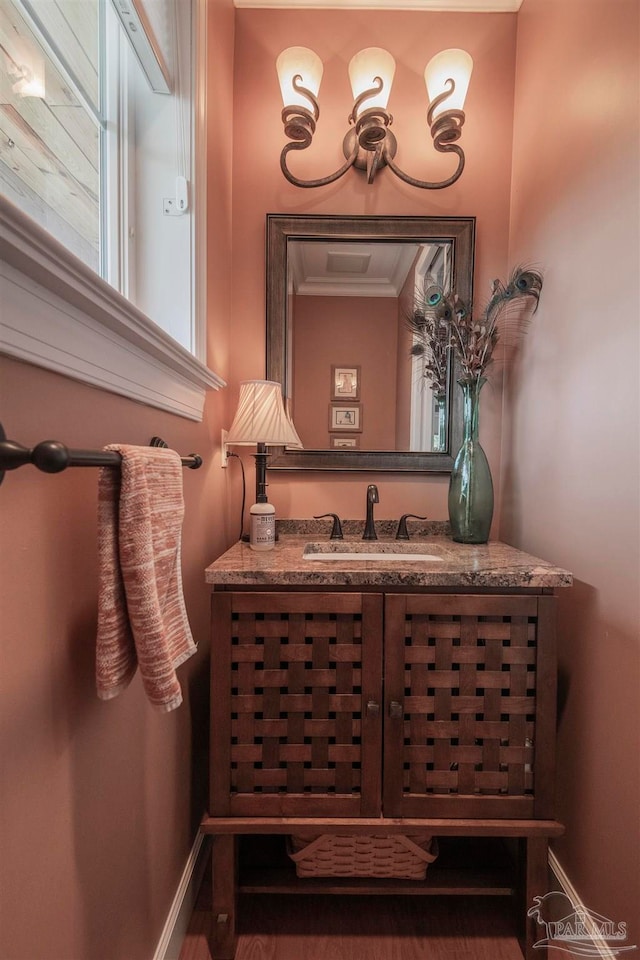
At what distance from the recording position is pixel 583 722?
3.43ft

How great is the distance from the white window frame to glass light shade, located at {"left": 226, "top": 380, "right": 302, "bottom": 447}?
0.97 ft

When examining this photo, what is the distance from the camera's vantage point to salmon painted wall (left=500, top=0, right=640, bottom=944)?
91cm

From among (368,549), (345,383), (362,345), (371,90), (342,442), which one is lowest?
(368,549)

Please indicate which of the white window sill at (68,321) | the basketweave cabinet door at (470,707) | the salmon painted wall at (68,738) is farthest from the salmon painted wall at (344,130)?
the salmon painted wall at (68,738)

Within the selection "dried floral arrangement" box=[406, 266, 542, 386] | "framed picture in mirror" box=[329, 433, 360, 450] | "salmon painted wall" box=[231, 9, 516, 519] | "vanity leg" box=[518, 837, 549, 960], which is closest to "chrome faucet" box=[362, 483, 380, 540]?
"framed picture in mirror" box=[329, 433, 360, 450]

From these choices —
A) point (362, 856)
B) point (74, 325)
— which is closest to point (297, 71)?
point (74, 325)

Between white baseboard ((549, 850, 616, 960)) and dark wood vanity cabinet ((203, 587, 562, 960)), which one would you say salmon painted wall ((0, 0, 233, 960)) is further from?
white baseboard ((549, 850, 616, 960))

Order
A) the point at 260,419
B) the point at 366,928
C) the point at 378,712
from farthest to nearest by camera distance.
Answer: the point at 260,419
the point at 366,928
the point at 378,712

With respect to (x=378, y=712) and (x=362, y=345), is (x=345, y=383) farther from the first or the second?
(x=378, y=712)

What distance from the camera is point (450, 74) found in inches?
50.6

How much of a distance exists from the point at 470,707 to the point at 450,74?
1.82 metres

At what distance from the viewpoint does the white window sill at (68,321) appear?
0.43 m

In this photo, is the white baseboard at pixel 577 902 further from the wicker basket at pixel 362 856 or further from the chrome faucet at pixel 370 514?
the chrome faucet at pixel 370 514

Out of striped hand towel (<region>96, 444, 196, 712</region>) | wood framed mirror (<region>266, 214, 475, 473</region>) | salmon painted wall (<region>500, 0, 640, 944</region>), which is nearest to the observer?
striped hand towel (<region>96, 444, 196, 712</region>)
